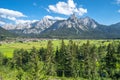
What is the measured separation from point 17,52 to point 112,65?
5742 centimetres

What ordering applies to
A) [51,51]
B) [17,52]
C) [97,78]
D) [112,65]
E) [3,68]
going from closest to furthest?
[97,78]
[112,65]
[51,51]
[3,68]
[17,52]

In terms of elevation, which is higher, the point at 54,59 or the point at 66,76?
the point at 54,59

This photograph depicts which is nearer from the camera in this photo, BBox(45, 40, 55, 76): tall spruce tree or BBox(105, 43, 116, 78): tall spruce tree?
BBox(105, 43, 116, 78): tall spruce tree

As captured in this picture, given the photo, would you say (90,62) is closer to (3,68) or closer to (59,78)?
(59,78)

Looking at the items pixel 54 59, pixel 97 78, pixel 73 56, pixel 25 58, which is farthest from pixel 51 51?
pixel 97 78

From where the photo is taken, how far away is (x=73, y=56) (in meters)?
108

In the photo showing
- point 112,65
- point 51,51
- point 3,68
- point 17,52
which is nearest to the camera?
point 112,65

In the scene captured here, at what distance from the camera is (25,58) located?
130 meters

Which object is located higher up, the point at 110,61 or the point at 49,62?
the point at 110,61

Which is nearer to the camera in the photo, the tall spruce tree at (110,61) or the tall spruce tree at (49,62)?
the tall spruce tree at (110,61)

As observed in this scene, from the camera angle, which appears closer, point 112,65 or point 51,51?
point 112,65

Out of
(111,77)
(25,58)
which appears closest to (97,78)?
(111,77)

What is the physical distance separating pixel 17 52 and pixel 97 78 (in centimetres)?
5503

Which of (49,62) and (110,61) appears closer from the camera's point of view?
(110,61)
